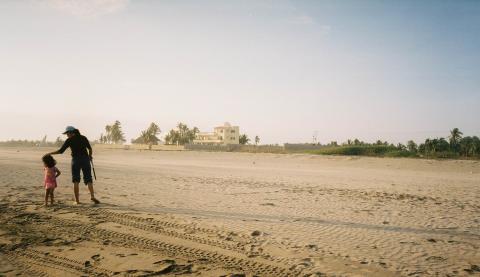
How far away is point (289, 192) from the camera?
442 inches

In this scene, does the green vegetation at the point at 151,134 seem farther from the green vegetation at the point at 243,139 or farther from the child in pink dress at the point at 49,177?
the child in pink dress at the point at 49,177

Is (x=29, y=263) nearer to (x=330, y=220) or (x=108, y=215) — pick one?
(x=108, y=215)

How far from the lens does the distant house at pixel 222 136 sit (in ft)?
370

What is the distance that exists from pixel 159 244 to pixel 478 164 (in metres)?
27.2

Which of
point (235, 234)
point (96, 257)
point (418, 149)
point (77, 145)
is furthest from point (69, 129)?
point (418, 149)

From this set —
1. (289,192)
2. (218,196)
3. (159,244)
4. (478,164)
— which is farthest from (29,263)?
(478,164)

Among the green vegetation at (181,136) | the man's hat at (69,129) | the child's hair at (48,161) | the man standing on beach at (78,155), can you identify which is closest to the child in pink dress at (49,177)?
the child's hair at (48,161)

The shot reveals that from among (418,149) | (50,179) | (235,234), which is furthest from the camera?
(418,149)

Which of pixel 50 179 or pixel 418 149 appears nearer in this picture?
pixel 50 179

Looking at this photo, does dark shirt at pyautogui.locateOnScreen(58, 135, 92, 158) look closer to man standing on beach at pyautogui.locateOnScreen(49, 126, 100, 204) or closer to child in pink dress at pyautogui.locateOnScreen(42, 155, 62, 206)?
man standing on beach at pyautogui.locateOnScreen(49, 126, 100, 204)

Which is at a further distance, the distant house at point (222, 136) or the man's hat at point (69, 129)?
the distant house at point (222, 136)

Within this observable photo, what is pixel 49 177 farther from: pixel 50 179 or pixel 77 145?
pixel 77 145

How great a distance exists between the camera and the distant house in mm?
112812

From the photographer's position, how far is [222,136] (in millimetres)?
113500
